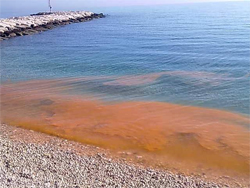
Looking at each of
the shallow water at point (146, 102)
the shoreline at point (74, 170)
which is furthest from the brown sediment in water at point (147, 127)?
the shoreline at point (74, 170)

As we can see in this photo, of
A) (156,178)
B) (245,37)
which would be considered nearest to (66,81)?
(156,178)

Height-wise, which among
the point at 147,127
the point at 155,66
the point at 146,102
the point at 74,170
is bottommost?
the point at 147,127

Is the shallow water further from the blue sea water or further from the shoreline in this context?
the shoreline

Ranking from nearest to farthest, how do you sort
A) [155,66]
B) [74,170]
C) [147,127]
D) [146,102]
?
[74,170]
[147,127]
[146,102]
[155,66]

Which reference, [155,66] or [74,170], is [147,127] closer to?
[74,170]

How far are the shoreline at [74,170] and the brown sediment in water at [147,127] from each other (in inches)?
32.3

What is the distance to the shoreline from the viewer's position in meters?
7.25

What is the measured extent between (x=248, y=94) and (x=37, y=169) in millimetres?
11284

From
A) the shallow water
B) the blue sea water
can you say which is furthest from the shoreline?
the blue sea water

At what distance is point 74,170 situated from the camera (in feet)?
25.6

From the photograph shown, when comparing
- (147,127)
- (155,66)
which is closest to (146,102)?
(147,127)

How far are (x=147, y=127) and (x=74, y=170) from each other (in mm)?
4319

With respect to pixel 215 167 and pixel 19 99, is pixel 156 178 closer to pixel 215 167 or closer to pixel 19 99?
pixel 215 167

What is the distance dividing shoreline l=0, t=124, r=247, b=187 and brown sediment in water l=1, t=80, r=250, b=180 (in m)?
0.82
